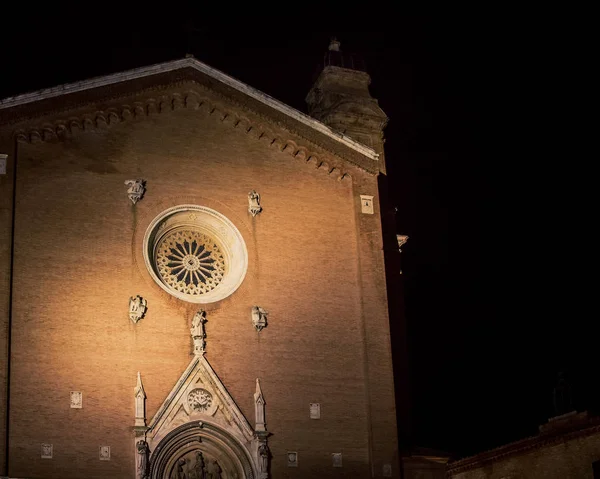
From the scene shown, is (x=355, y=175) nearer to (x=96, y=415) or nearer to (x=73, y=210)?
(x=73, y=210)

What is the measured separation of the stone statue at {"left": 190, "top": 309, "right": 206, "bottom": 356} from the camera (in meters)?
23.2

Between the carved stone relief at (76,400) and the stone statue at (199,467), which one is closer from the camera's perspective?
the carved stone relief at (76,400)

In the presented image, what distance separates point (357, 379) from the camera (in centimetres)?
2461

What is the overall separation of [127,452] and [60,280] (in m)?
4.20

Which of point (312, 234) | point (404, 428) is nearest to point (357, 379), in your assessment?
point (404, 428)

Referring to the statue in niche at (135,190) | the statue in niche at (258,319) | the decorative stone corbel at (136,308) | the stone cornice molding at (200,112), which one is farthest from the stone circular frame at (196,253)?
the stone cornice molding at (200,112)

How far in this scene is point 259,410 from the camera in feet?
76.7

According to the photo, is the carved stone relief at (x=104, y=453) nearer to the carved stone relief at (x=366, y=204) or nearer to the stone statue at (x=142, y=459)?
the stone statue at (x=142, y=459)

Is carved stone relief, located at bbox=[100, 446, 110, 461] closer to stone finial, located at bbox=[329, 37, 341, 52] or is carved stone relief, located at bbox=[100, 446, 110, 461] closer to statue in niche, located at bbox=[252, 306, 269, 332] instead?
statue in niche, located at bbox=[252, 306, 269, 332]

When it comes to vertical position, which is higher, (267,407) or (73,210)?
(73,210)

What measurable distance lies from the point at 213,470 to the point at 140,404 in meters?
2.39

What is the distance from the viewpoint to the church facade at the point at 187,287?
71.7 ft

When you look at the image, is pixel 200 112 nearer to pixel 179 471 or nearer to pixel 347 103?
pixel 347 103

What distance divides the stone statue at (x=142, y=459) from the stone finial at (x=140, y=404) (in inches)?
19.0
